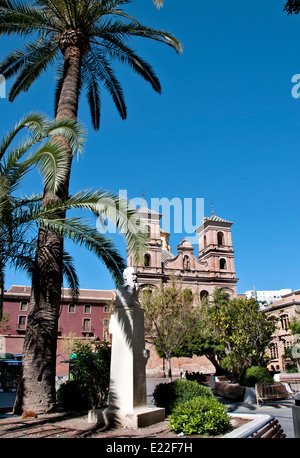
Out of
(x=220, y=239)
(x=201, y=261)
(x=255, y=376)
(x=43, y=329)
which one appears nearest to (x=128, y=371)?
(x=43, y=329)

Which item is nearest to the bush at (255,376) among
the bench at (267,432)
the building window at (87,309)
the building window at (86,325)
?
the bench at (267,432)

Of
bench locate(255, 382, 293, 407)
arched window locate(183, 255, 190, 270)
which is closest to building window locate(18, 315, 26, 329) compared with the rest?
arched window locate(183, 255, 190, 270)

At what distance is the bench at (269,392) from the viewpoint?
12384mm

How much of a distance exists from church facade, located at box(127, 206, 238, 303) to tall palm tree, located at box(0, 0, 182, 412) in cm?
3014

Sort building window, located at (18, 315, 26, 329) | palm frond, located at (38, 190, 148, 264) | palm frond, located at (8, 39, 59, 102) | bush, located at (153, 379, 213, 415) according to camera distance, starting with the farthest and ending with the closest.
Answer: building window, located at (18, 315, 26, 329)
palm frond, located at (8, 39, 59, 102)
bush, located at (153, 379, 213, 415)
palm frond, located at (38, 190, 148, 264)

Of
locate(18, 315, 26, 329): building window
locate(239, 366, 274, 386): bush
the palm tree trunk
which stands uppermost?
locate(18, 315, 26, 329): building window

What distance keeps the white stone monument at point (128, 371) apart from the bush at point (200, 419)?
0.80m

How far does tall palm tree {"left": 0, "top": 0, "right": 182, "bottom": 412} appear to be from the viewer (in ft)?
26.4

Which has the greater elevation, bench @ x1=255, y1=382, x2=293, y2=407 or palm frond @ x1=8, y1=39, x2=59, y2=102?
palm frond @ x1=8, y1=39, x2=59, y2=102

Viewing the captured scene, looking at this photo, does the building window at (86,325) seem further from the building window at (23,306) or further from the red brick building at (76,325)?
the building window at (23,306)

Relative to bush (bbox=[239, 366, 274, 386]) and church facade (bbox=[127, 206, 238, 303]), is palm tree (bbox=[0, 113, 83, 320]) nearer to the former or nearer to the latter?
bush (bbox=[239, 366, 274, 386])

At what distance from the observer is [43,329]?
7.91 m

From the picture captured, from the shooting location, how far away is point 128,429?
19.5ft
